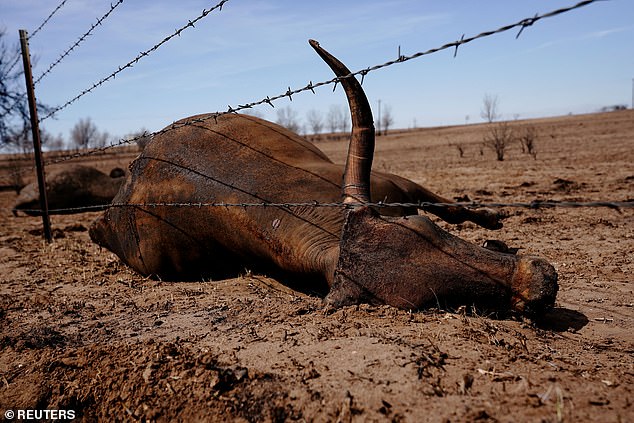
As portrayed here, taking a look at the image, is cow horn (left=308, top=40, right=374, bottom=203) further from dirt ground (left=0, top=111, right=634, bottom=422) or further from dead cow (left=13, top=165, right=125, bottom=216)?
dead cow (left=13, top=165, right=125, bottom=216)

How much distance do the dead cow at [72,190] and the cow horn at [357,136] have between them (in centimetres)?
841

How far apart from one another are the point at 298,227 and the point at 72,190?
8.15 metres

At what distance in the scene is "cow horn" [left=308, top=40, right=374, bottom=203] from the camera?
318cm

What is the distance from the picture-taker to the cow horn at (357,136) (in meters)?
3.18

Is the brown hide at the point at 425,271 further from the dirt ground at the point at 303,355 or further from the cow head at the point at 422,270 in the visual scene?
the dirt ground at the point at 303,355

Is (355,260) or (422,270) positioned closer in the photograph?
(422,270)

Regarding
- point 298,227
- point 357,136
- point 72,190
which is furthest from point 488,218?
point 72,190

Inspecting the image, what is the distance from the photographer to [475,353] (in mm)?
2432

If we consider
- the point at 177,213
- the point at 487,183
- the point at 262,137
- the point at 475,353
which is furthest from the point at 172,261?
the point at 487,183

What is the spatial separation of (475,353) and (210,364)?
4.21ft

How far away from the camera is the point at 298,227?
146 inches

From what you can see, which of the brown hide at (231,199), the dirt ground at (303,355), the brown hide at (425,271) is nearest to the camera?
the dirt ground at (303,355)

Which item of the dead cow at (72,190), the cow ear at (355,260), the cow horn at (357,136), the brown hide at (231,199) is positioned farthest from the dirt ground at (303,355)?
the dead cow at (72,190)

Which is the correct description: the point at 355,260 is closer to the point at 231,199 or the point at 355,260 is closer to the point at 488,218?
the point at 231,199
